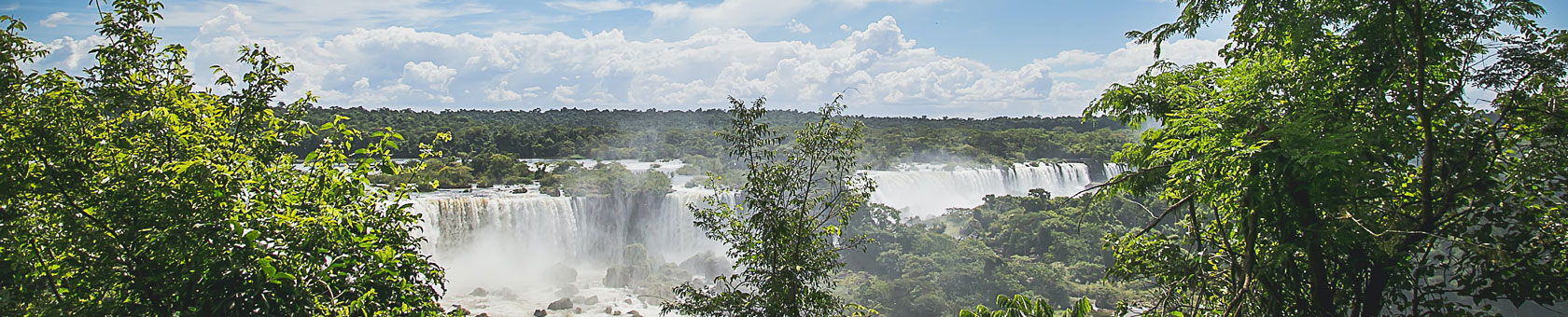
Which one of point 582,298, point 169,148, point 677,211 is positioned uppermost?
point 169,148

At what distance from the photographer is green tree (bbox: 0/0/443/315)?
85.7 inches

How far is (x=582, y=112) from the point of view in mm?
52250

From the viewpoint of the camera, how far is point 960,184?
2720 centimetres

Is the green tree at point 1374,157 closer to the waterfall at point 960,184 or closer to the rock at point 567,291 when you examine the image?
the rock at point 567,291

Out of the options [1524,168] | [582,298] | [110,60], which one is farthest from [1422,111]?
[582,298]

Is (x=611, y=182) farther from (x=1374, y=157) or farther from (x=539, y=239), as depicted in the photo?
(x=1374, y=157)

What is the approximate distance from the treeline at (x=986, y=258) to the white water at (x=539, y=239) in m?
2.56

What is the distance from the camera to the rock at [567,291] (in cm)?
1608

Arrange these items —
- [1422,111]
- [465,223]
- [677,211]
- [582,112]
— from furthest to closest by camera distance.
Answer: [582,112], [677,211], [465,223], [1422,111]

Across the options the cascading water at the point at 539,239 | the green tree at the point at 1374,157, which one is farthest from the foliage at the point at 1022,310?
the cascading water at the point at 539,239

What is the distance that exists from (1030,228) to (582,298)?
38.5 ft

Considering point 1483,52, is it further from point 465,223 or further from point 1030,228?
point 1030,228

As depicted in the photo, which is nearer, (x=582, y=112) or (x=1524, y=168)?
(x=1524, y=168)

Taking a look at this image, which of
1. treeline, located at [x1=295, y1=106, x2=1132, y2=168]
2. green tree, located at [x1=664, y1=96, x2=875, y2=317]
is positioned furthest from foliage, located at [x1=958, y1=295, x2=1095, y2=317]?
treeline, located at [x1=295, y1=106, x2=1132, y2=168]
